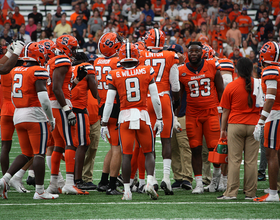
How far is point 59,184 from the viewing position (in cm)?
664

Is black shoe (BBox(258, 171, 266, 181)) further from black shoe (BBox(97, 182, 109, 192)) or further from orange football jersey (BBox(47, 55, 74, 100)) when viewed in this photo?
orange football jersey (BBox(47, 55, 74, 100))

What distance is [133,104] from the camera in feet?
18.3

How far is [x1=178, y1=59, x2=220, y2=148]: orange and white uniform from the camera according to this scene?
250 inches

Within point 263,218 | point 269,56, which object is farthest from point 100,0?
point 263,218

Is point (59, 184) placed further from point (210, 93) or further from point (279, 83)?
point (279, 83)

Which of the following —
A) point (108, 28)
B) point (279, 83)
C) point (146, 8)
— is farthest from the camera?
point (146, 8)

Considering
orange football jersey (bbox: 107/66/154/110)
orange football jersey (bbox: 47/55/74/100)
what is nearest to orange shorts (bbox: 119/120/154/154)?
orange football jersey (bbox: 107/66/154/110)

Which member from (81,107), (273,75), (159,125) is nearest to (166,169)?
(159,125)

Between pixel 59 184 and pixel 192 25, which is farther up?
pixel 192 25

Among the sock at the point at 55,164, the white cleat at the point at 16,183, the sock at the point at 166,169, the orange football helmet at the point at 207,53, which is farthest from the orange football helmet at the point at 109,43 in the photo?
the white cleat at the point at 16,183

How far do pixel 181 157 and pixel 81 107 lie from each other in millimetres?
2021

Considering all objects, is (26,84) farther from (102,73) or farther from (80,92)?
(102,73)

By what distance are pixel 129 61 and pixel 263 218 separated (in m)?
2.58

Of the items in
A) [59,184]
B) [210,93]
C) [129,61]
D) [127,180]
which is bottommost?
[59,184]
